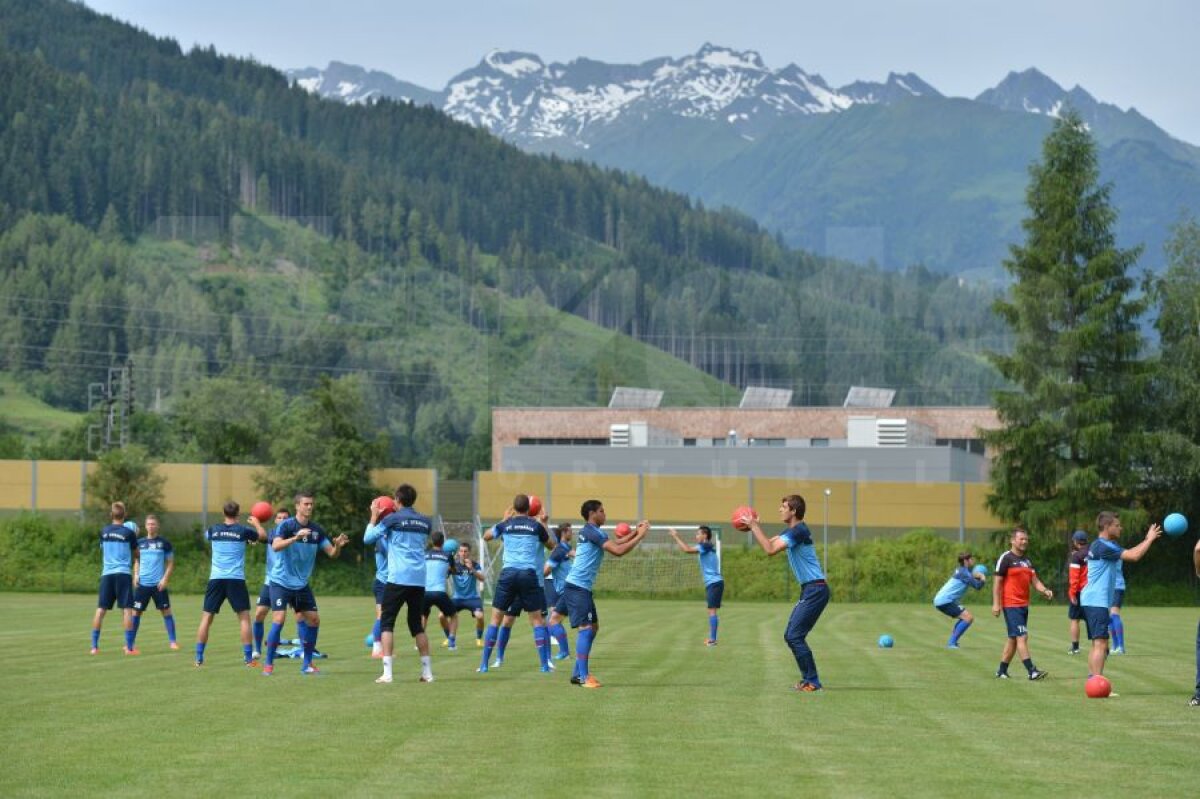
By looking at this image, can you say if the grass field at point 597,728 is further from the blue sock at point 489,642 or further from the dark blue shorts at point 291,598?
the dark blue shorts at point 291,598

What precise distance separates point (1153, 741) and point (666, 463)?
71188mm

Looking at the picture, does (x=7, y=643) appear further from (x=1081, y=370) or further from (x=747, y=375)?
(x=747, y=375)

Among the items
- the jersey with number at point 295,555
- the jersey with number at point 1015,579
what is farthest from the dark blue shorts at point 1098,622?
the jersey with number at point 295,555

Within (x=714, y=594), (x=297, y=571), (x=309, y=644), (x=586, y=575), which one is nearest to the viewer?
(x=586, y=575)

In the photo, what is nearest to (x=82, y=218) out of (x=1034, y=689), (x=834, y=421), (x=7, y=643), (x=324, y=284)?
(x=324, y=284)

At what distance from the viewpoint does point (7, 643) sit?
28.4 metres

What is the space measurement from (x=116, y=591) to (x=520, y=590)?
8604 mm

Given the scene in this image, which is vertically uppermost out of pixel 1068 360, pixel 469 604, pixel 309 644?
pixel 1068 360

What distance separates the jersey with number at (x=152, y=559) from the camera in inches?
1047

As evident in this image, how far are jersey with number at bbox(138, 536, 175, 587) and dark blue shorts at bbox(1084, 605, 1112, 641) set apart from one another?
48.1ft

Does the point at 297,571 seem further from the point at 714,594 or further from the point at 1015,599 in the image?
the point at 714,594

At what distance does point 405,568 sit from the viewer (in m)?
19.7

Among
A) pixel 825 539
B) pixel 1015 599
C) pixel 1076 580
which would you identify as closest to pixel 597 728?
pixel 1015 599

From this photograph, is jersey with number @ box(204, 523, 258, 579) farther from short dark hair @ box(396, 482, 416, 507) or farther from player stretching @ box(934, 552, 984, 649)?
player stretching @ box(934, 552, 984, 649)
